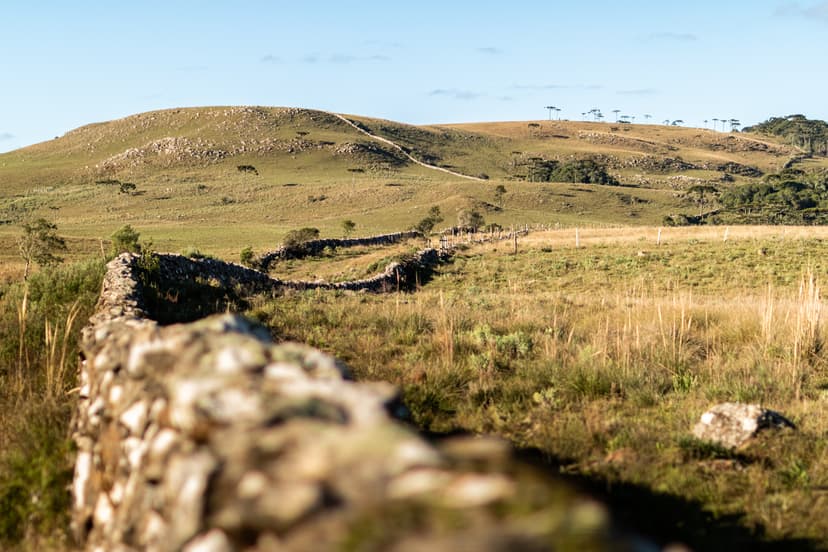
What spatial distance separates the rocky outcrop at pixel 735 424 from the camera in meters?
5.80

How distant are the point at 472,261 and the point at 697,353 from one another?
30148 mm

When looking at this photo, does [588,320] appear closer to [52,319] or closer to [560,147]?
[52,319]

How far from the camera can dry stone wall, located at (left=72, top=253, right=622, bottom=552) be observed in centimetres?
200

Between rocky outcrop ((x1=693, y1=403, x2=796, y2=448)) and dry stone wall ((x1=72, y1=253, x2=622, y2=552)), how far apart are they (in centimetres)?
405

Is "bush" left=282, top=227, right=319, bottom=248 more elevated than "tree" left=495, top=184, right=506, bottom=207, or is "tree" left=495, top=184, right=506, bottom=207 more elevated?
"tree" left=495, top=184, right=506, bottom=207

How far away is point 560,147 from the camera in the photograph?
178 meters

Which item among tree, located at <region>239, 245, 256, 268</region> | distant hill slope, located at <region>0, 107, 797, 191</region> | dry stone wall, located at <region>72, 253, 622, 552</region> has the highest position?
distant hill slope, located at <region>0, 107, 797, 191</region>

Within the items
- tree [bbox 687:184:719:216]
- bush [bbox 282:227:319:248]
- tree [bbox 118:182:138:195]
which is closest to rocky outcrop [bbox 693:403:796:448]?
bush [bbox 282:227:319:248]

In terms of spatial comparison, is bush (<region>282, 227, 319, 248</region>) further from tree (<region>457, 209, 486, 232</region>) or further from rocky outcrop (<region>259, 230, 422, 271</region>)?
tree (<region>457, 209, 486, 232</region>)

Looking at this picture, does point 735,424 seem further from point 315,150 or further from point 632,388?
point 315,150

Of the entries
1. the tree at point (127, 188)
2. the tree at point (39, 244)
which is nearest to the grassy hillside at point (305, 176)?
the tree at point (127, 188)

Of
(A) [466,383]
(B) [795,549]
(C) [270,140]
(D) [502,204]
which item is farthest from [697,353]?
(C) [270,140]

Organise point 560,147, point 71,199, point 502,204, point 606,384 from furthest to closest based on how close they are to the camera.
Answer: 1. point 560,147
2. point 71,199
3. point 502,204
4. point 606,384

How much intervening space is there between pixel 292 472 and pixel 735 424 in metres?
4.96
